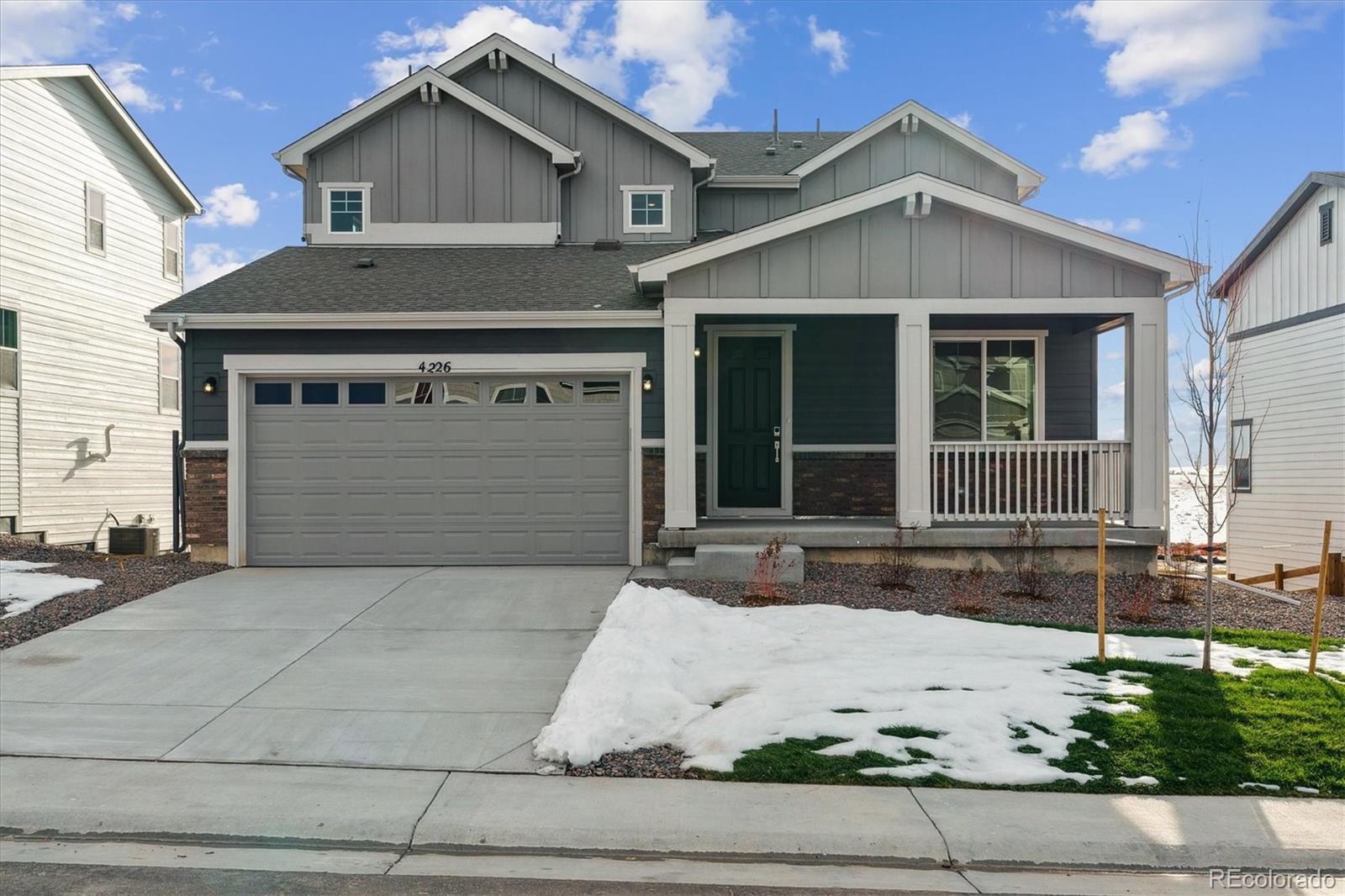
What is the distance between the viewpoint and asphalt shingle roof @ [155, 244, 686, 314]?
1154cm

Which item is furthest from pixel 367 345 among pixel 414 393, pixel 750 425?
pixel 750 425

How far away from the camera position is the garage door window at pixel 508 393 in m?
11.6

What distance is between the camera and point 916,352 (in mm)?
10922

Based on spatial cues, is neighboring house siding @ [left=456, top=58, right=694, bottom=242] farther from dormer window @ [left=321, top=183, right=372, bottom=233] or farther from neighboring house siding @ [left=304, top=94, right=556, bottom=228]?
dormer window @ [left=321, top=183, right=372, bottom=233]

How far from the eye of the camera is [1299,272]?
1711 cm

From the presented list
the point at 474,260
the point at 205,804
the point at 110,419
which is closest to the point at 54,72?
the point at 110,419

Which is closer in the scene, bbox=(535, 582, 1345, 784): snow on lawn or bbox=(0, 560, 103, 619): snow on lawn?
bbox=(535, 582, 1345, 784): snow on lawn

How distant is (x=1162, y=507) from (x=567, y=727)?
26.5 feet

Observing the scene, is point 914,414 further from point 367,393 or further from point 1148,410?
point 367,393

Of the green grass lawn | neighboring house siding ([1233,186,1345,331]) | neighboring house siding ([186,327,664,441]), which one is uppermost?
neighboring house siding ([1233,186,1345,331])

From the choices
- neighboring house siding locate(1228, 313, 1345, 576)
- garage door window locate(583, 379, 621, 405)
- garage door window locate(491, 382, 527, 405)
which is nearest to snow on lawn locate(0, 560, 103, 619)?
garage door window locate(491, 382, 527, 405)

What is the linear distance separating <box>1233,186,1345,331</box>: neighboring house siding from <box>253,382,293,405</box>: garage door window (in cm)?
1504

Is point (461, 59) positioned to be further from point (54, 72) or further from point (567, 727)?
point (567, 727)

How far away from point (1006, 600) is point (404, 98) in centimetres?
1082
